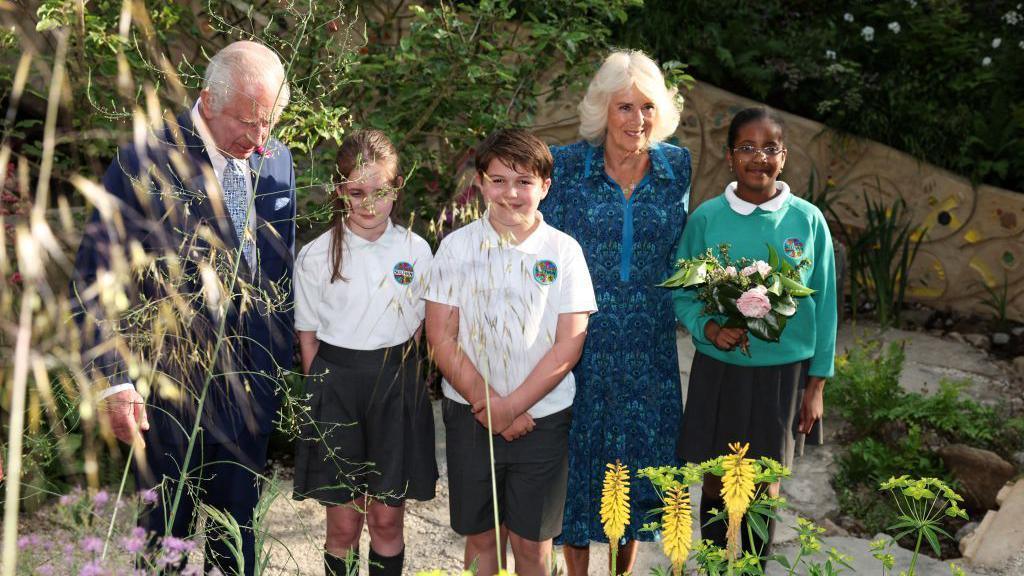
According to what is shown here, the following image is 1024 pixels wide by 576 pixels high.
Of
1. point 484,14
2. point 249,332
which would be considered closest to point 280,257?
point 249,332

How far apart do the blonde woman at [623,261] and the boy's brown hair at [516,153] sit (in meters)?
0.34

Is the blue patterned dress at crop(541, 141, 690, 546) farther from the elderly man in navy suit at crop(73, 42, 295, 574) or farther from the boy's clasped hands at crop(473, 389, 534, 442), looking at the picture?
the elderly man in navy suit at crop(73, 42, 295, 574)

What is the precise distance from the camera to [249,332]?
278 centimetres

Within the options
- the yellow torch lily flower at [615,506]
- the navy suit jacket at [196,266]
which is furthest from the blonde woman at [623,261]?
the yellow torch lily flower at [615,506]

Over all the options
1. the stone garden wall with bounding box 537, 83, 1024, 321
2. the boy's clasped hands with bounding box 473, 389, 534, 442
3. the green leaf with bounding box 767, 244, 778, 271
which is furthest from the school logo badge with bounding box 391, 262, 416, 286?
the stone garden wall with bounding box 537, 83, 1024, 321

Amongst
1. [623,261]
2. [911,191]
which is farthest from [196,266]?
[911,191]

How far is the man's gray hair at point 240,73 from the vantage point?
2.50 metres

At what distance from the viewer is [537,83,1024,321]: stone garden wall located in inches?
297

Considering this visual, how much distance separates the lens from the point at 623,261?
3.16 metres

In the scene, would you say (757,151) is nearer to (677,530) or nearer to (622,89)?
(622,89)

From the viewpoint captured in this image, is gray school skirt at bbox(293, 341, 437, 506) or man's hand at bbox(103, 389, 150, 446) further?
gray school skirt at bbox(293, 341, 437, 506)

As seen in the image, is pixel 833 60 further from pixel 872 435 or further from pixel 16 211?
pixel 16 211

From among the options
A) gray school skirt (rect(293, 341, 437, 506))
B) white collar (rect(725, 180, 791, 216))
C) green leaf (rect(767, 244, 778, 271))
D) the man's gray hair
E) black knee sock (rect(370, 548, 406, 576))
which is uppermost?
the man's gray hair

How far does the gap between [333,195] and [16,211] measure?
7.74 ft
